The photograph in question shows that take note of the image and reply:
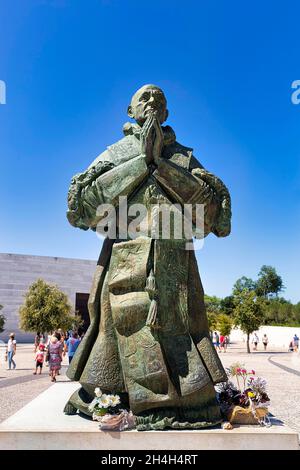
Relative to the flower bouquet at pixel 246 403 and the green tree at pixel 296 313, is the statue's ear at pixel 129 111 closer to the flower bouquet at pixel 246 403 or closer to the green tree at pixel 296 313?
the flower bouquet at pixel 246 403

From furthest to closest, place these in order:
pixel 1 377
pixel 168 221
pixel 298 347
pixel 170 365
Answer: pixel 298 347 → pixel 1 377 → pixel 168 221 → pixel 170 365

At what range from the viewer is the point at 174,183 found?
5.15 m

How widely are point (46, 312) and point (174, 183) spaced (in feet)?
111

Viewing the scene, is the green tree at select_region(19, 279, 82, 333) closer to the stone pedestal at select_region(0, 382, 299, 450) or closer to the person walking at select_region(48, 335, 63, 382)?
the person walking at select_region(48, 335, 63, 382)

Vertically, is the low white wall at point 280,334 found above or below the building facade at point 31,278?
below

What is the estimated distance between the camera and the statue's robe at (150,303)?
4574mm

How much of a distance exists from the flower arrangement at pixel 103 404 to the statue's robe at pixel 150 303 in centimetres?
19

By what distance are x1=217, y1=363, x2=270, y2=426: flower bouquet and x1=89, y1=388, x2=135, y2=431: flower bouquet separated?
1.13 metres

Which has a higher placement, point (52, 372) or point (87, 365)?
point (87, 365)

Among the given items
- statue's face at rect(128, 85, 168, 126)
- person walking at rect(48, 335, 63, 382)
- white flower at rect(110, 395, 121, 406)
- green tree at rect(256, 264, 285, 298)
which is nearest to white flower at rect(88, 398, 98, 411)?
white flower at rect(110, 395, 121, 406)

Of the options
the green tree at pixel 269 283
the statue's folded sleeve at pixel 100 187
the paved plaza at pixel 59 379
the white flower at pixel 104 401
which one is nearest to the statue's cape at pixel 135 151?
the statue's folded sleeve at pixel 100 187
